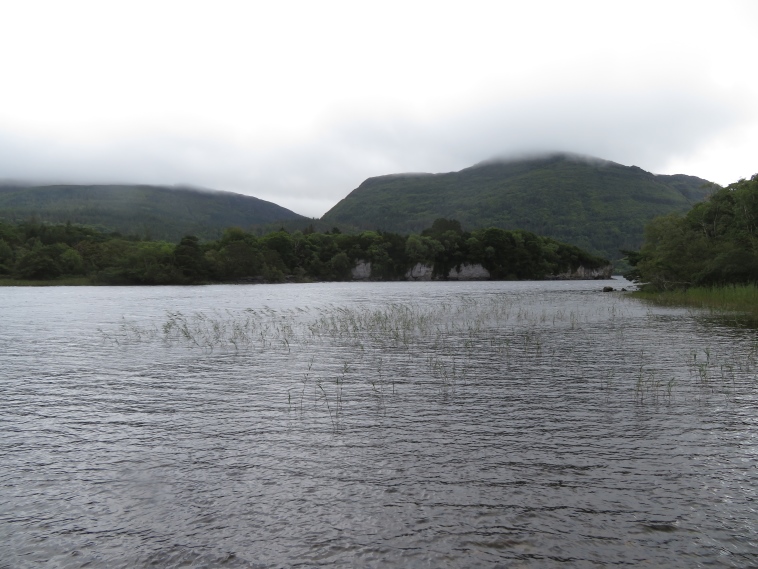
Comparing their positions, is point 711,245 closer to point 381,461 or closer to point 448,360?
point 448,360

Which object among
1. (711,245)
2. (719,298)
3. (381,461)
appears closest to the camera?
(381,461)

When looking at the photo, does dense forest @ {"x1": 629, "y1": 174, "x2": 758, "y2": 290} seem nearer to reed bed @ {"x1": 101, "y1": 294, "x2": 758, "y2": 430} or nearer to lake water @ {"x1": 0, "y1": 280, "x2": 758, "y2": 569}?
reed bed @ {"x1": 101, "y1": 294, "x2": 758, "y2": 430}

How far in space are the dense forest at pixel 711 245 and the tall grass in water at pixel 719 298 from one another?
2.25 m

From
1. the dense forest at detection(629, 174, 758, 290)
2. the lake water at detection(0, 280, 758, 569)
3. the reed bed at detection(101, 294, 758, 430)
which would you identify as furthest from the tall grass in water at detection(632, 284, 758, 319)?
the lake water at detection(0, 280, 758, 569)

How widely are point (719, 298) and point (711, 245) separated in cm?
1657

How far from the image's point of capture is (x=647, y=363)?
23953 millimetres

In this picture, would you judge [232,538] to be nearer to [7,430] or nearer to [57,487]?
[57,487]

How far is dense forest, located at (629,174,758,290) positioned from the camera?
59.5 m

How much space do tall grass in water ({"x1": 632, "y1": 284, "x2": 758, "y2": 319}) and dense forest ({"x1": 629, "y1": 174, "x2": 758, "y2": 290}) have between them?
2.25 m

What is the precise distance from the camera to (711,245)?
68688mm

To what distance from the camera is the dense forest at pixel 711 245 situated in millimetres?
59459

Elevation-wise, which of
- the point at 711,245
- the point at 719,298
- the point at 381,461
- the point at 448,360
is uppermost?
the point at 711,245

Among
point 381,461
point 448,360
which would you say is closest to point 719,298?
point 448,360

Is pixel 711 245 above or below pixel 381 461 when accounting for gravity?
above
